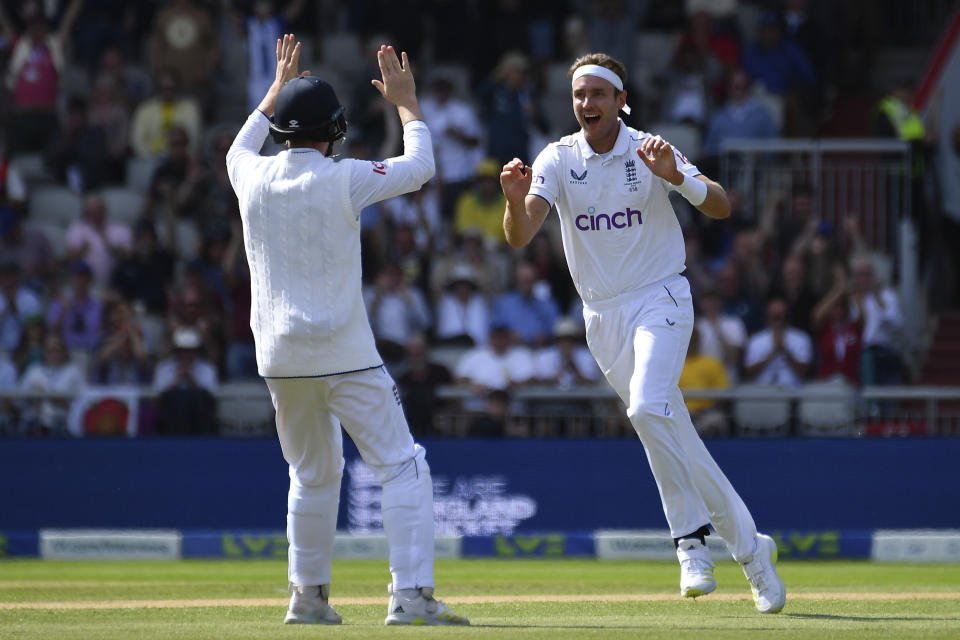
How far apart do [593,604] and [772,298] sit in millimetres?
7446

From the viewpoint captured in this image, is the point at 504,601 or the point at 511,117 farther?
the point at 511,117

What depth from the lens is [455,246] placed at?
16344 millimetres

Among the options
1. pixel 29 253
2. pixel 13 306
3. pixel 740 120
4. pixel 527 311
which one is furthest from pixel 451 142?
pixel 13 306

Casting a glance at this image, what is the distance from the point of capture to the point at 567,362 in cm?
1433

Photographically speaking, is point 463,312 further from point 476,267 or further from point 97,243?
point 97,243

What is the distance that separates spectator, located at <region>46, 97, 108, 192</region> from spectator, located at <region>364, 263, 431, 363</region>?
166 inches

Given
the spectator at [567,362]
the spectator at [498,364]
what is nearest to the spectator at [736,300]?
the spectator at [567,362]

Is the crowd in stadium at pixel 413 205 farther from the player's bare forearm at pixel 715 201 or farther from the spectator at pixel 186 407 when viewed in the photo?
the player's bare forearm at pixel 715 201

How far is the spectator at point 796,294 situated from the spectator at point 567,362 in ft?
6.35

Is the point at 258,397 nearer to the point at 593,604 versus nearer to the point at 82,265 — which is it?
the point at 82,265

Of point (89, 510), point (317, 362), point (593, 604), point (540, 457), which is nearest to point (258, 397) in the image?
point (89, 510)

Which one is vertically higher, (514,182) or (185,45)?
(185,45)

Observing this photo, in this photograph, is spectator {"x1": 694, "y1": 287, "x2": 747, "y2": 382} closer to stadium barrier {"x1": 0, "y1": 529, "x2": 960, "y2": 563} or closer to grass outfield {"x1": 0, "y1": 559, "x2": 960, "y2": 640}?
stadium barrier {"x1": 0, "y1": 529, "x2": 960, "y2": 563}

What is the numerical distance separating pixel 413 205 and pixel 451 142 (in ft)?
3.26
